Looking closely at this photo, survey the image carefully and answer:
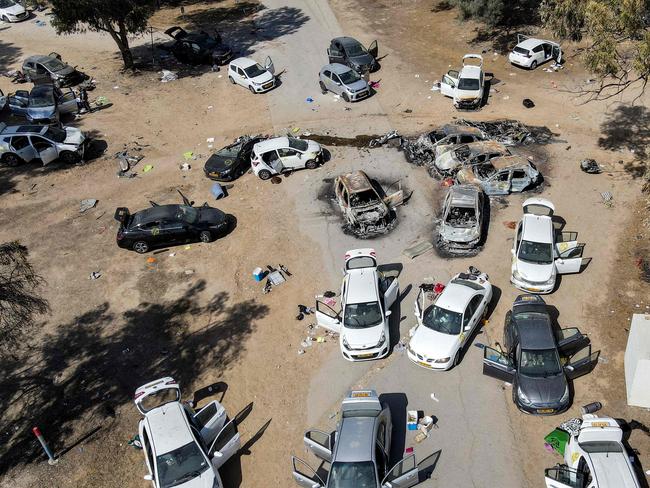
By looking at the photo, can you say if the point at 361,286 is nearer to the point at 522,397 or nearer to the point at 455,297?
the point at 455,297

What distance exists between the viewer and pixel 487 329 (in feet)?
51.2

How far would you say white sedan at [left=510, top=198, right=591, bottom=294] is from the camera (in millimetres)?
16172

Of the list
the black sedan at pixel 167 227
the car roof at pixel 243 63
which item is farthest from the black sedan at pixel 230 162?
the car roof at pixel 243 63

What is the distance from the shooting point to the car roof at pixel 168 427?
12031 millimetres

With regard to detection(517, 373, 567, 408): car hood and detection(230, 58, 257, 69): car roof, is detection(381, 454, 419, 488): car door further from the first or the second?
detection(230, 58, 257, 69): car roof

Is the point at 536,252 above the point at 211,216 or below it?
above

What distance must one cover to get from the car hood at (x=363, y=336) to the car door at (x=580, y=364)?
4957 millimetres

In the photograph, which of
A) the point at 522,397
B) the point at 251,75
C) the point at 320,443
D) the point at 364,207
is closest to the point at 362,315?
the point at 320,443

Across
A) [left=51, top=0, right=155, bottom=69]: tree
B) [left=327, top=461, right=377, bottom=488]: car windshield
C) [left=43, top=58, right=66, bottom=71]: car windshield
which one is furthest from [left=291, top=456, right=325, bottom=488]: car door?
[left=43, top=58, right=66, bottom=71]: car windshield

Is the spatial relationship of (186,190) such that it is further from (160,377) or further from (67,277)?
(160,377)

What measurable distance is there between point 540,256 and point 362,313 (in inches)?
238

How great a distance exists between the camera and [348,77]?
27.1 meters

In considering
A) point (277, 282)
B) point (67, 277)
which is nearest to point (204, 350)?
point (277, 282)

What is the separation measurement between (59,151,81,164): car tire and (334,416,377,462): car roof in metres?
18.6
